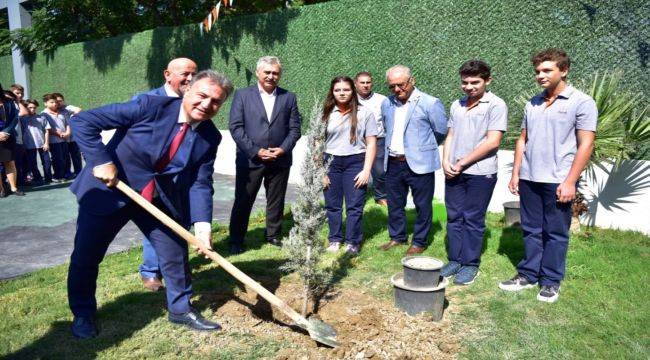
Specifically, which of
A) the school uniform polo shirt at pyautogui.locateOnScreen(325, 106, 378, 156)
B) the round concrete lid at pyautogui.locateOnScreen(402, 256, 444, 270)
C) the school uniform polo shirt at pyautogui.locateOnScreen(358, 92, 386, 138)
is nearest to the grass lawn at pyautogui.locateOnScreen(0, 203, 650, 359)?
the round concrete lid at pyautogui.locateOnScreen(402, 256, 444, 270)

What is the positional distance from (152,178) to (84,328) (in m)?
1.31

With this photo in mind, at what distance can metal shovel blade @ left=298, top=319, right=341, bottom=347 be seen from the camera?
146 inches

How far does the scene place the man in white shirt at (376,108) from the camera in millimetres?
7535

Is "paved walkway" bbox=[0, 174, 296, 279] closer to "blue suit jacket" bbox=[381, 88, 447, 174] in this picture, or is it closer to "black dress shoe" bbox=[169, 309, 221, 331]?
"black dress shoe" bbox=[169, 309, 221, 331]

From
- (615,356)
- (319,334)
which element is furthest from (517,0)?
(319,334)

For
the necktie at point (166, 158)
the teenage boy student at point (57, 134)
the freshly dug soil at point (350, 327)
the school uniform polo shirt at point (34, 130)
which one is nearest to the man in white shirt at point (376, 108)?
the freshly dug soil at point (350, 327)

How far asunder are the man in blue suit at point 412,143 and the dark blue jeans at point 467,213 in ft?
1.52

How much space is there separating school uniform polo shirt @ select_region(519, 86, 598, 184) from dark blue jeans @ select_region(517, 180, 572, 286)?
5.2 inches

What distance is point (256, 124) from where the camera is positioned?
5.94 m

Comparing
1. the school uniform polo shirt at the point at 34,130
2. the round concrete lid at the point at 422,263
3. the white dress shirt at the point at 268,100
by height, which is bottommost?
the round concrete lid at the point at 422,263

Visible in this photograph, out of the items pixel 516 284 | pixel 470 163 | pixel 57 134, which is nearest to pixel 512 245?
pixel 516 284

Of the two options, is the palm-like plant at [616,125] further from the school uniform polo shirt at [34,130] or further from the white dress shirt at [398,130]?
the school uniform polo shirt at [34,130]

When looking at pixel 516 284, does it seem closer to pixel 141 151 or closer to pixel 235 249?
pixel 235 249

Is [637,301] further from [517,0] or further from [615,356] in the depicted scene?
[517,0]
